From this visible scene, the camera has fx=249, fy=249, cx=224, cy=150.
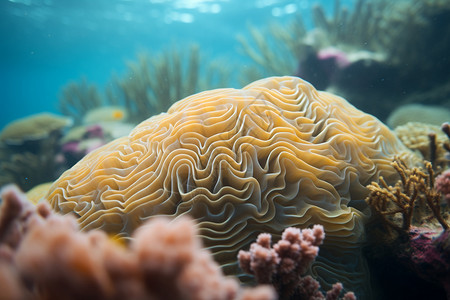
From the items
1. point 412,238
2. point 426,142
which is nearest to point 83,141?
point 412,238

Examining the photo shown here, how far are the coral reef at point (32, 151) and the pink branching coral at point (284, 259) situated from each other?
8.36 m

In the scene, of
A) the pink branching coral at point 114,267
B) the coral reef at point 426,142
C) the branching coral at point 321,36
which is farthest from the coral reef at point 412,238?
the branching coral at point 321,36

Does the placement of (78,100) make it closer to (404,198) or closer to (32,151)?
(32,151)

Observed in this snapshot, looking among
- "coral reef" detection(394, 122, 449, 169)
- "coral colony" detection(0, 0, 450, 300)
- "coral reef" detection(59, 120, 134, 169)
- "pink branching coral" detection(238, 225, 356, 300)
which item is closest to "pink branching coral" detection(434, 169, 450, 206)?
"coral colony" detection(0, 0, 450, 300)

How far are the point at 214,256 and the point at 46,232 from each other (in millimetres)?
1659

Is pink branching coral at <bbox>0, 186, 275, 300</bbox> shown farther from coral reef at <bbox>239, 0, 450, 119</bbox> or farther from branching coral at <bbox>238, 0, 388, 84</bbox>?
branching coral at <bbox>238, 0, 388, 84</bbox>

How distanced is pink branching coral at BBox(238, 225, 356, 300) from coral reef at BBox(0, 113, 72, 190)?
8.36m

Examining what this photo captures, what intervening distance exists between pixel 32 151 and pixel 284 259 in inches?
388

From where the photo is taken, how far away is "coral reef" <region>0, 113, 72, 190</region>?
8.11m

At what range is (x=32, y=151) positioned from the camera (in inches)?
339

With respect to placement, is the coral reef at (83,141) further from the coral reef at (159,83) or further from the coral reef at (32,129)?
the coral reef at (159,83)

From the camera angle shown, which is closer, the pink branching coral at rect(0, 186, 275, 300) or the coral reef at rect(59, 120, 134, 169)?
the pink branching coral at rect(0, 186, 275, 300)

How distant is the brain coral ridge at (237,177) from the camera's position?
255 cm

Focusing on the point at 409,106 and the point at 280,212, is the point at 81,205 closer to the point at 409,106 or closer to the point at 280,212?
the point at 280,212
